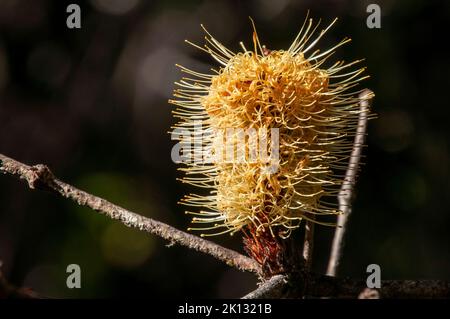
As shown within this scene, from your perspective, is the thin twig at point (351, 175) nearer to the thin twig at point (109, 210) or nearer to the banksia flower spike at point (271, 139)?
the banksia flower spike at point (271, 139)

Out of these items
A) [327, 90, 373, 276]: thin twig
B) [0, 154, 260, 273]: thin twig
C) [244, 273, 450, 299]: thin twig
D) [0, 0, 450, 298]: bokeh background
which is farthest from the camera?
[0, 0, 450, 298]: bokeh background

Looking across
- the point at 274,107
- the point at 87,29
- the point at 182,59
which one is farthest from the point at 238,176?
the point at 87,29

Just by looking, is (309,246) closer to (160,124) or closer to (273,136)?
(273,136)

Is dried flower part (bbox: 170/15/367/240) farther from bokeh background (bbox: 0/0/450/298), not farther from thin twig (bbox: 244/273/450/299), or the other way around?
bokeh background (bbox: 0/0/450/298)

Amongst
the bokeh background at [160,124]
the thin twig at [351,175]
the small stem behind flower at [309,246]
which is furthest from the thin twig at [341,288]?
the bokeh background at [160,124]

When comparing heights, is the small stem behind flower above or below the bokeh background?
below

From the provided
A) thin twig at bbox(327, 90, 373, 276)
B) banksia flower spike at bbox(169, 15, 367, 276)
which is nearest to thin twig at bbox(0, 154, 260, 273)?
banksia flower spike at bbox(169, 15, 367, 276)
